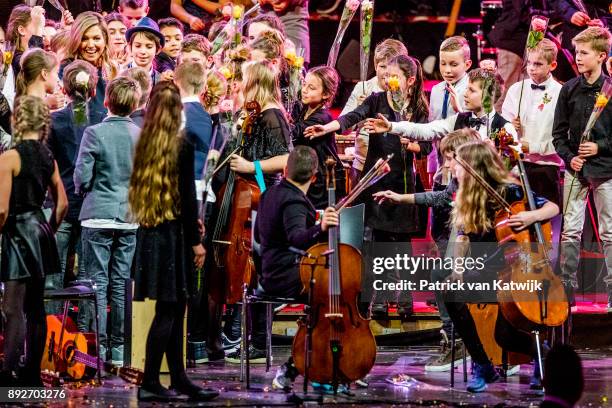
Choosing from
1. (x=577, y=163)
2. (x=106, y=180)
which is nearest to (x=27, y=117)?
(x=106, y=180)

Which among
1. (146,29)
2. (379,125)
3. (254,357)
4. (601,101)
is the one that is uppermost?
(146,29)

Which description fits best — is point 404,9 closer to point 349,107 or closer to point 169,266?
point 349,107

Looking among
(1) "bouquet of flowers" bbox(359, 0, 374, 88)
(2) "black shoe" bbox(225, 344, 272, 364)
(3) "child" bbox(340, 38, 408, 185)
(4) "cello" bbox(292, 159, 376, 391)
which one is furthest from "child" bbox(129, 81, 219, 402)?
(1) "bouquet of flowers" bbox(359, 0, 374, 88)

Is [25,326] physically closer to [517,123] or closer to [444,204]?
[444,204]

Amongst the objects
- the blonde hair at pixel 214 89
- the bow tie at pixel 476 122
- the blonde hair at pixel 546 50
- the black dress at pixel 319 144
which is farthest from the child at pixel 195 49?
the blonde hair at pixel 546 50

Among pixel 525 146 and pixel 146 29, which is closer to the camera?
pixel 146 29

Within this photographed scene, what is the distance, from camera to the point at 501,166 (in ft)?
21.6

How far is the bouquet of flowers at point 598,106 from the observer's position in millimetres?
8008

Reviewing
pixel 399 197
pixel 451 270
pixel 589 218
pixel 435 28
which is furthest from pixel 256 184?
pixel 435 28

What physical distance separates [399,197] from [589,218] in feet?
10.8

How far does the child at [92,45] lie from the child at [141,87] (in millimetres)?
415

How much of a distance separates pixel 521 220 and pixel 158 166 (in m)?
2.09

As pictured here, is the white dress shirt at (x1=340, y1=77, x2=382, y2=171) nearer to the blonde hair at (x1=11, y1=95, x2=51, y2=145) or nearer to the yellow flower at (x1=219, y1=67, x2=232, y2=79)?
the yellow flower at (x1=219, y1=67, x2=232, y2=79)

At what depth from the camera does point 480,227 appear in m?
6.52
